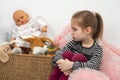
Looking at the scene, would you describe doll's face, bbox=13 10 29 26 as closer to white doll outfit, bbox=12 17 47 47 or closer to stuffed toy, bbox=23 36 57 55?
white doll outfit, bbox=12 17 47 47

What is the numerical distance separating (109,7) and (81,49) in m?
0.37

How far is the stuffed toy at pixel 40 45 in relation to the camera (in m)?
1.40

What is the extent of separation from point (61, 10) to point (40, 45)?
0.31 meters

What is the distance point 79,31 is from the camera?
131 centimetres

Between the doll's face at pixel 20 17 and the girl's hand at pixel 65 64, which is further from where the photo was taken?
the doll's face at pixel 20 17

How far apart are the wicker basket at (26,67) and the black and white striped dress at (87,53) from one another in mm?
75

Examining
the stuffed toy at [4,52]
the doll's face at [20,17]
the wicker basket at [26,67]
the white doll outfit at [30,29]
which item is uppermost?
the doll's face at [20,17]

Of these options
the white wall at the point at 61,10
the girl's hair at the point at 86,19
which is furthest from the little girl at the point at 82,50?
the white wall at the point at 61,10

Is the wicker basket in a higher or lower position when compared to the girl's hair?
lower

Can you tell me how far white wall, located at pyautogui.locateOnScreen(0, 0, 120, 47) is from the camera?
5.09ft

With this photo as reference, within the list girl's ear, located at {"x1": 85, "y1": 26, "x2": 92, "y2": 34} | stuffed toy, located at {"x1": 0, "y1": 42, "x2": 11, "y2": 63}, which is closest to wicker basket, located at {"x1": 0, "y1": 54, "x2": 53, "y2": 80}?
stuffed toy, located at {"x1": 0, "y1": 42, "x2": 11, "y2": 63}

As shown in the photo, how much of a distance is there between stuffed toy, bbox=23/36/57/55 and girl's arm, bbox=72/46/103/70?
0.22 m

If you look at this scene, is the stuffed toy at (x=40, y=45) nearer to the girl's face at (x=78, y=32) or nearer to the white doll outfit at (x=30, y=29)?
the white doll outfit at (x=30, y=29)

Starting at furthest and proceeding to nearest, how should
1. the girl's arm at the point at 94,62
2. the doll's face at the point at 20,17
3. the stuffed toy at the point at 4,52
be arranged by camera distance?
the doll's face at the point at 20,17 < the stuffed toy at the point at 4,52 < the girl's arm at the point at 94,62
